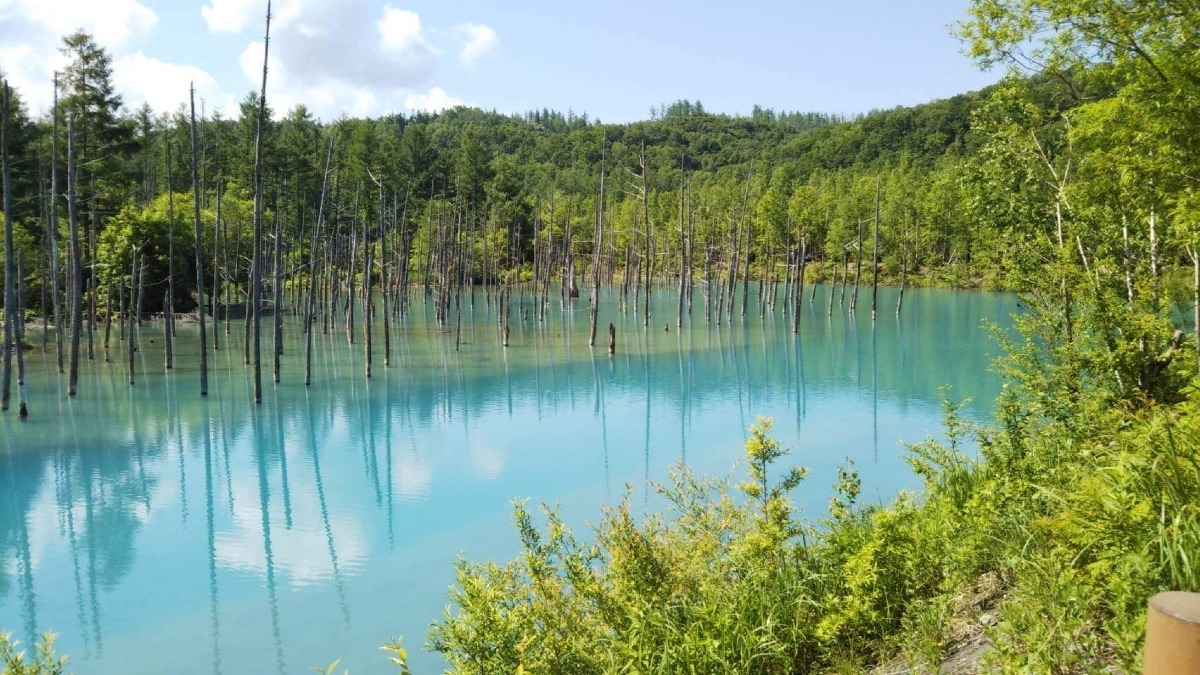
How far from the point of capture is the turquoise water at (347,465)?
9.21 metres

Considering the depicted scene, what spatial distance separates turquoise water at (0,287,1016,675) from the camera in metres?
9.21

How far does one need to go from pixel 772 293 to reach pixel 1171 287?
3992 cm

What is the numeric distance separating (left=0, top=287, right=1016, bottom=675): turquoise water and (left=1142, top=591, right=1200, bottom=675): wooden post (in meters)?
7.03

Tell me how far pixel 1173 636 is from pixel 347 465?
1561 centimetres

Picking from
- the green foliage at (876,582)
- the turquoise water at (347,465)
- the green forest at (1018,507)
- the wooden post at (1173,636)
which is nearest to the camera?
the wooden post at (1173,636)

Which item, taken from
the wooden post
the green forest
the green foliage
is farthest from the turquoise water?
the wooden post

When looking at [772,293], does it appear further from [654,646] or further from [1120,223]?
[654,646]

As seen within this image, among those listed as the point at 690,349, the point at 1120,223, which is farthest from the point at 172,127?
the point at 1120,223

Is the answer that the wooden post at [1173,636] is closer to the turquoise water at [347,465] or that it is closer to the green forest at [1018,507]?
the green forest at [1018,507]

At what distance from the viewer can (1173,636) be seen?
1981 mm

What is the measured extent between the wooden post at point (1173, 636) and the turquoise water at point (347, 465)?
7.03 m

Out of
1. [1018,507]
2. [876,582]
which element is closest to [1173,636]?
[876,582]

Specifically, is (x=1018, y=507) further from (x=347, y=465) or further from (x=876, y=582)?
(x=347, y=465)

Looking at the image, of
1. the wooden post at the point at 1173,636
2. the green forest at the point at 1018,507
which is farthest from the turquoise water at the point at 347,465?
the wooden post at the point at 1173,636
